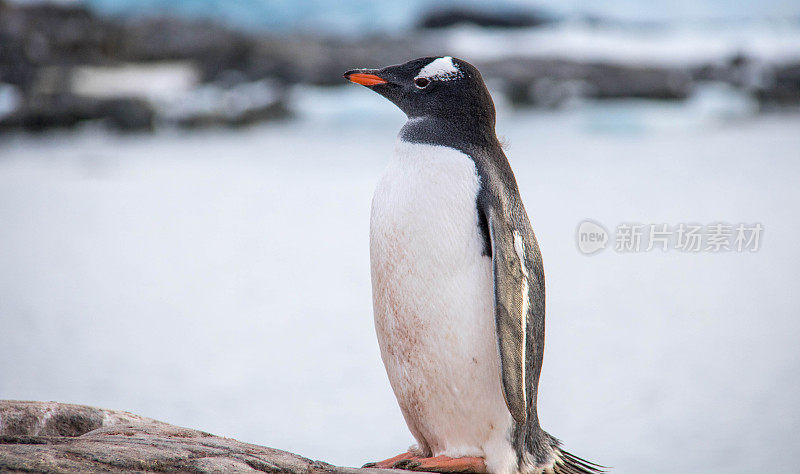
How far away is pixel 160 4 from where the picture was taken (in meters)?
16.7

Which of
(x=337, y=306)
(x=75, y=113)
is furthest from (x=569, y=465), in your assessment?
(x=75, y=113)

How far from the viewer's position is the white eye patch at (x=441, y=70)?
1.99m

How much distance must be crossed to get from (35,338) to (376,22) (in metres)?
13.1

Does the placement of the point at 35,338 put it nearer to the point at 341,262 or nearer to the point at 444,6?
the point at 341,262

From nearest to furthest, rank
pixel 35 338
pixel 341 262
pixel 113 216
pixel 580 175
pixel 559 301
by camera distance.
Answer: pixel 35 338
pixel 559 301
pixel 341 262
pixel 113 216
pixel 580 175

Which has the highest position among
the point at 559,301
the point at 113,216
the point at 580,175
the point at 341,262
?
the point at 580,175

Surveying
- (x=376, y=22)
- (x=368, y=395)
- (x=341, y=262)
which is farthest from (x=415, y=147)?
(x=376, y=22)

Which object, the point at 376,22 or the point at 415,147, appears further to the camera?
the point at 376,22

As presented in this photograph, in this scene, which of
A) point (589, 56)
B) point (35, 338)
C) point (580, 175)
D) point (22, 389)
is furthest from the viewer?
point (589, 56)

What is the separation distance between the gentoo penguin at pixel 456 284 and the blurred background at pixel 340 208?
1322mm

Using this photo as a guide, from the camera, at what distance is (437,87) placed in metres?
2.01

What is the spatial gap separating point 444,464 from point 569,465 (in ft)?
1.21

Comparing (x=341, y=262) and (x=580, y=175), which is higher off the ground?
(x=580, y=175)

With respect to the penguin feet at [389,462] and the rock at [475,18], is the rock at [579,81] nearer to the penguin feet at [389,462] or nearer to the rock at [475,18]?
the rock at [475,18]
